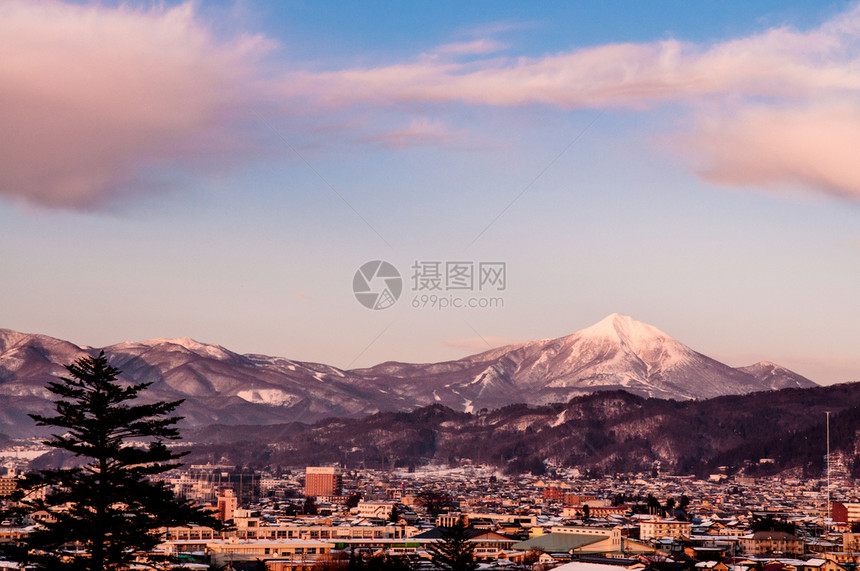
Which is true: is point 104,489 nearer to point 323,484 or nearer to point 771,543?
point 771,543

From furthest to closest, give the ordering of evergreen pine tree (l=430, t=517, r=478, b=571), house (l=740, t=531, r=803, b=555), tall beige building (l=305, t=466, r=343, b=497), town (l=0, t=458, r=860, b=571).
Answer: tall beige building (l=305, t=466, r=343, b=497) → house (l=740, t=531, r=803, b=555) → town (l=0, t=458, r=860, b=571) → evergreen pine tree (l=430, t=517, r=478, b=571)

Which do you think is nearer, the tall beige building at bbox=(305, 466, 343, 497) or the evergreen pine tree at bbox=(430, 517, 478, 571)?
the evergreen pine tree at bbox=(430, 517, 478, 571)

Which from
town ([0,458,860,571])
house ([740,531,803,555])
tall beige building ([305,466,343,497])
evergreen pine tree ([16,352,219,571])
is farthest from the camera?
tall beige building ([305,466,343,497])

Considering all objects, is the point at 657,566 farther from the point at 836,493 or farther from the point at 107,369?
the point at 836,493

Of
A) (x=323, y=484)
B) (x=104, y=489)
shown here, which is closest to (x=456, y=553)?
(x=104, y=489)

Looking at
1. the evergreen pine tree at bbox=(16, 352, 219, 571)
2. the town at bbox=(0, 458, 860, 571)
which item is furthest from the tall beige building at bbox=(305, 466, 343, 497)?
the evergreen pine tree at bbox=(16, 352, 219, 571)

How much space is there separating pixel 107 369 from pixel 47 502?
11.8 feet

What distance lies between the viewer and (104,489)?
28.5 metres

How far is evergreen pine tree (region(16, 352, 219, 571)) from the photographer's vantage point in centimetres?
2825

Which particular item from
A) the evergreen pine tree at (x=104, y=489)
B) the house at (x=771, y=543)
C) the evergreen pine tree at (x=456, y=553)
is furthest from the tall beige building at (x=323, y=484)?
the evergreen pine tree at (x=104, y=489)

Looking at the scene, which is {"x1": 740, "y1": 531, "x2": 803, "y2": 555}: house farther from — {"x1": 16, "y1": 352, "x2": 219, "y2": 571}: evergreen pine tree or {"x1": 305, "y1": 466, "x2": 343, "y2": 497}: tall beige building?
{"x1": 305, "y1": 466, "x2": 343, "y2": 497}: tall beige building

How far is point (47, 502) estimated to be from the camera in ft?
92.0

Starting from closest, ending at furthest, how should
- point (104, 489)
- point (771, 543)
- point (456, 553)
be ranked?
1. point (104, 489)
2. point (456, 553)
3. point (771, 543)

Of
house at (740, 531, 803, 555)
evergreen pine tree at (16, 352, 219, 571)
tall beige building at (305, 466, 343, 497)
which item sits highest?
evergreen pine tree at (16, 352, 219, 571)
